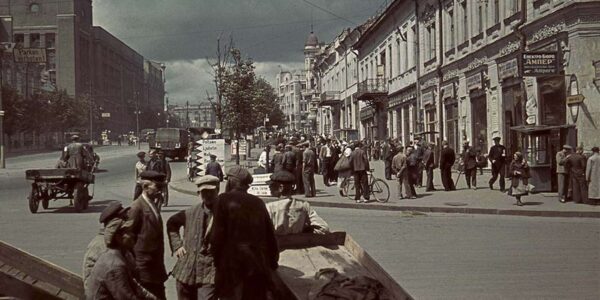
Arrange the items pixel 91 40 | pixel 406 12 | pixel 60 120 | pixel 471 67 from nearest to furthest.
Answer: pixel 471 67, pixel 406 12, pixel 60 120, pixel 91 40

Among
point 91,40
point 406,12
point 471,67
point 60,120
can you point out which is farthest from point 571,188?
point 91,40

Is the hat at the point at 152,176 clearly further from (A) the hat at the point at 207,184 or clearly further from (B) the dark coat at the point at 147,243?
(A) the hat at the point at 207,184

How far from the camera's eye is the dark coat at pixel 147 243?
19.4 ft

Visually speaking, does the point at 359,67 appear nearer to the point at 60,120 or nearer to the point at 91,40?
the point at 60,120

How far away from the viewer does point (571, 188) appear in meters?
18.6

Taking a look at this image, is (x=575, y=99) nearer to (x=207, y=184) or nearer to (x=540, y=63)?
(x=540, y=63)

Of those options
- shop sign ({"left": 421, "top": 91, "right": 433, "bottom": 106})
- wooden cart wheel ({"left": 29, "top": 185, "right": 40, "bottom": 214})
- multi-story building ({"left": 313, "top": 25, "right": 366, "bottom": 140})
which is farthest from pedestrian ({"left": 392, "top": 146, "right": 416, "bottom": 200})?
multi-story building ({"left": 313, "top": 25, "right": 366, "bottom": 140})

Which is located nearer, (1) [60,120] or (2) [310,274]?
(2) [310,274]

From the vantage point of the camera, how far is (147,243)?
5.96 metres

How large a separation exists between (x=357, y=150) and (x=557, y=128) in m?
5.93

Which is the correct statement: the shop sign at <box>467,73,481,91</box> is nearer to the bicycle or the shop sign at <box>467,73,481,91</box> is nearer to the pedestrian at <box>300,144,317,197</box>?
the pedestrian at <box>300,144,317,197</box>

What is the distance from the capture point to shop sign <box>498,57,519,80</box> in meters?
25.1

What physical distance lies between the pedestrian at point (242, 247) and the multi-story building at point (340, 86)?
161 ft

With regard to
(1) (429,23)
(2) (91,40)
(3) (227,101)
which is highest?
(2) (91,40)
